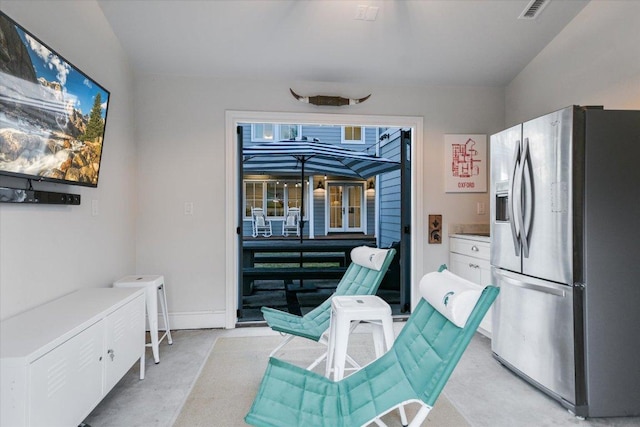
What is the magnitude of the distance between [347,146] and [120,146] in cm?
662

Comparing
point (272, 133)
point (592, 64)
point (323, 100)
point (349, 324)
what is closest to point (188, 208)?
point (323, 100)

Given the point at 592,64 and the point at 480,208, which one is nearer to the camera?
the point at 592,64

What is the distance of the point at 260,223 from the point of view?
34.0 ft

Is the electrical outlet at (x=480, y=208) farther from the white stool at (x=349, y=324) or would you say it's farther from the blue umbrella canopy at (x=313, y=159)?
the white stool at (x=349, y=324)

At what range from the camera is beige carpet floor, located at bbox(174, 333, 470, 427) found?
7.01 ft

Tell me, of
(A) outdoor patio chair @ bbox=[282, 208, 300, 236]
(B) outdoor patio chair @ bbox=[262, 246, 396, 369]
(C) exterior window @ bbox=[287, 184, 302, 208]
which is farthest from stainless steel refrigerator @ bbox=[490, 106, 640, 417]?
(C) exterior window @ bbox=[287, 184, 302, 208]

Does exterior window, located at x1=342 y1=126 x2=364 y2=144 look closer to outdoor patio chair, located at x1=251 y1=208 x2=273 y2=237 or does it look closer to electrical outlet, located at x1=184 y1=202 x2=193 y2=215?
outdoor patio chair, located at x1=251 y1=208 x2=273 y2=237

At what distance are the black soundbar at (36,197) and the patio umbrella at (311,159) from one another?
9.01 feet

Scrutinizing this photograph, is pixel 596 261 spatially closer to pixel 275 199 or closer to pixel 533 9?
pixel 533 9

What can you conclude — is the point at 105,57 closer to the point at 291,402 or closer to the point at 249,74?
the point at 249,74

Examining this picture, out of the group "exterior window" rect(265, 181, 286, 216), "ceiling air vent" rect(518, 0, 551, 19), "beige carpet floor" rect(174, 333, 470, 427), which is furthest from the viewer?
"exterior window" rect(265, 181, 286, 216)

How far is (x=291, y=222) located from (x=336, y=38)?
7693 millimetres

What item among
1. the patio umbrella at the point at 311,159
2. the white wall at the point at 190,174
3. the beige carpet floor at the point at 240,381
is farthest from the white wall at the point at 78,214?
the patio umbrella at the point at 311,159

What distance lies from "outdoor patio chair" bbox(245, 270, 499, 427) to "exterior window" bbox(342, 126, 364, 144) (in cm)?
770
